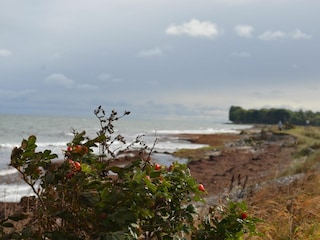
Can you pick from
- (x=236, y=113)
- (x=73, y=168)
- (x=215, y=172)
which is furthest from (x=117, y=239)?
(x=236, y=113)

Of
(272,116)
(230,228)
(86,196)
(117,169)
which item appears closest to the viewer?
(86,196)

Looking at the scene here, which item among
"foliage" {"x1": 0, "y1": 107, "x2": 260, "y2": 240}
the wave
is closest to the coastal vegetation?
"foliage" {"x1": 0, "y1": 107, "x2": 260, "y2": 240}

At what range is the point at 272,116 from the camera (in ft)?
472

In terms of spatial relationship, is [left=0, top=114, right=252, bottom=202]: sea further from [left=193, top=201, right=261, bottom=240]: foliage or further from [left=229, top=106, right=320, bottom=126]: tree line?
[left=229, top=106, right=320, bottom=126]: tree line

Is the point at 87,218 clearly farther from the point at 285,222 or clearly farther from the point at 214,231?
the point at 285,222

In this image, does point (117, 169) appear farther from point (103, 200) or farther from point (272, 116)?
point (272, 116)

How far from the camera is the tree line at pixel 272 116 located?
126m

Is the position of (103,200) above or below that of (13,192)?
above

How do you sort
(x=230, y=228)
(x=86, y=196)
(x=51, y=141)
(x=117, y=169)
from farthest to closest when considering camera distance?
(x=51, y=141) < (x=230, y=228) < (x=117, y=169) < (x=86, y=196)

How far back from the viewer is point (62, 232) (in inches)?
86.4

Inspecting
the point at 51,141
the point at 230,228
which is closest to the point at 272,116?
the point at 51,141

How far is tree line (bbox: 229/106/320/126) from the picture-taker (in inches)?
4941

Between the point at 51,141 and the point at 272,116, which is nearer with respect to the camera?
the point at 51,141

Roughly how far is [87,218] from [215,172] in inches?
809
